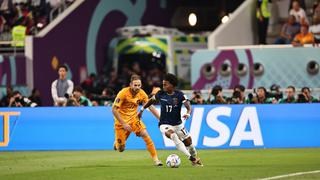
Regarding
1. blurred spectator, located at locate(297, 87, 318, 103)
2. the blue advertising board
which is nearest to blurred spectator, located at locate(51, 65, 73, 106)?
the blue advertising board

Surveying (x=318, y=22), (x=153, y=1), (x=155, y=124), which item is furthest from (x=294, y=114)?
(x=153, y=1)

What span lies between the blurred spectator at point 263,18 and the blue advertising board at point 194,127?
9.67 metres

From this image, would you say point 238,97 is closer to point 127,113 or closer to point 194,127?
point 194,127

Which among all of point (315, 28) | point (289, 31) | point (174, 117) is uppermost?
point (315, 28)

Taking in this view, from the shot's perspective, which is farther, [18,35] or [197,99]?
[18,35]

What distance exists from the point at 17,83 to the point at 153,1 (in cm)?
814

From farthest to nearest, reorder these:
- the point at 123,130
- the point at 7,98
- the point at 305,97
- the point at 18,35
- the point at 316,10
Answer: the point at 18,35
the point at 316,10
the point at 7,98
the point at 305,97
the point at 123,130

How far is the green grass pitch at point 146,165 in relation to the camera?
16578mm

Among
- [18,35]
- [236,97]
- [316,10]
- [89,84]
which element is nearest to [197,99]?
[236,97]

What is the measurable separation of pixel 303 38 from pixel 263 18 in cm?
264

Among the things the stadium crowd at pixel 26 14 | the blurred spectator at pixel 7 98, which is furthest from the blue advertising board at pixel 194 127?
the stadium crowd at pixel 26 14

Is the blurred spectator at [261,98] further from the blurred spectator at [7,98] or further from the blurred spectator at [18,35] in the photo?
the blurred spectator at [18,35]

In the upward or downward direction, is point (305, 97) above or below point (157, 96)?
below

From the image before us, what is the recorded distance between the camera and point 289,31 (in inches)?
1275
